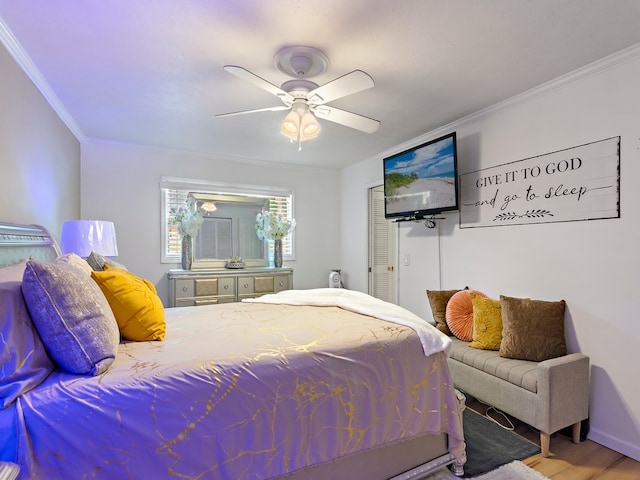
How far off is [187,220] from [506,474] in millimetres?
3808

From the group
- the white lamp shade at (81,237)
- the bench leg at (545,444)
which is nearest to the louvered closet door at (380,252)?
the bench leg at (545,444)

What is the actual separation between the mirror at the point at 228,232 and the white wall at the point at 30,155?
1.50 meters

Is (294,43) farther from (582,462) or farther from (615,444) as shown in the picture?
(615,444)

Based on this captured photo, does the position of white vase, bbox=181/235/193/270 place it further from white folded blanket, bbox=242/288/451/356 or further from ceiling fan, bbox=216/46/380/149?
ceiling fan, bbox=216/46/380/149

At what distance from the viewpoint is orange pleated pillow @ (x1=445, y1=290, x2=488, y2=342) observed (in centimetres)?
288

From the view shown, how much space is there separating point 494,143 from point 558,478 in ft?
8.12

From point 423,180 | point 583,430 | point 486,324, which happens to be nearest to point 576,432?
point 583,430

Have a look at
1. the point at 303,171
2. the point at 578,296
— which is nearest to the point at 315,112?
the point at 578,296

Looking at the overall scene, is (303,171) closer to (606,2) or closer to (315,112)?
(315,112)

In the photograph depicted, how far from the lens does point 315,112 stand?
2.36 metres

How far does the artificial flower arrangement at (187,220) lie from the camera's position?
407 cm

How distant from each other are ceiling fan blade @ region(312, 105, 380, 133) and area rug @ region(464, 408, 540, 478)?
2275 mm

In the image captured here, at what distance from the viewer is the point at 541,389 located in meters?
2.08

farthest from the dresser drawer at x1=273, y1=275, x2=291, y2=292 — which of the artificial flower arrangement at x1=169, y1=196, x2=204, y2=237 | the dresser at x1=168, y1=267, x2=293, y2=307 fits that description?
the artificial flower arrangement at x1=169, y1=196, x2=204, y2=237
